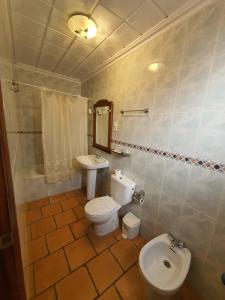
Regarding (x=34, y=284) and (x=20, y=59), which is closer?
(x=34, y=284)

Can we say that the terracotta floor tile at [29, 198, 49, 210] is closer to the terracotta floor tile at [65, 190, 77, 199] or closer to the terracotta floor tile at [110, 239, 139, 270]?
the terracotta floor tile at [65, 190, 77, 199]

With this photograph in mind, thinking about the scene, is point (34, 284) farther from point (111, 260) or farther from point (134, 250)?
point (134, 250)

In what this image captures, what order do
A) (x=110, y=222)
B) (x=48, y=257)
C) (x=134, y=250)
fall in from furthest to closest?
(x=110, y=222), (x=134, y=250), (x=48, y=257)

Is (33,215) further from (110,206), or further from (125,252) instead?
(125,252)

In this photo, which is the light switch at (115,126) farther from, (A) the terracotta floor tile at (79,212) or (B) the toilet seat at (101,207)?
(A) the terracotta floor tile at (79,212)

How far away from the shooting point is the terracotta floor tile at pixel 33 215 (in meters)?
1.95

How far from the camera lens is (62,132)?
98.2 inches

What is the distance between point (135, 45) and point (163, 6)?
52cm

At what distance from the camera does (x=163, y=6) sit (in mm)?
1132

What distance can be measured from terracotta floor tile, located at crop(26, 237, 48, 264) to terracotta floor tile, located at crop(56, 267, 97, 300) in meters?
0.39

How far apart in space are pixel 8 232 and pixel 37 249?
1.37 meters

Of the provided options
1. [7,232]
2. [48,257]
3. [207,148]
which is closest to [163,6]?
[207,148]

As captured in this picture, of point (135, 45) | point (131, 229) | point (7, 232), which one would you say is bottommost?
point (131, 229)

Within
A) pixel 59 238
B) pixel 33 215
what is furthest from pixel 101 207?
pixel 33 215
